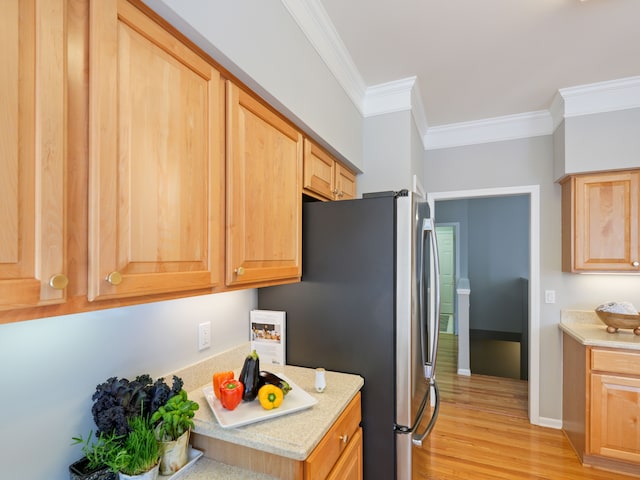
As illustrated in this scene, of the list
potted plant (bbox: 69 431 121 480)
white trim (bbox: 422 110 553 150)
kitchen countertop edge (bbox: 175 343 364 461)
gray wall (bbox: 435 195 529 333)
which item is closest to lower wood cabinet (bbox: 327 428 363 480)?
kitchen countertop edge (bbox: 175 343 364 461)

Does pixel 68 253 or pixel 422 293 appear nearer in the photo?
pixel 68 253

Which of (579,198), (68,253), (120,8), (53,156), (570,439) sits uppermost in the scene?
(120,8)

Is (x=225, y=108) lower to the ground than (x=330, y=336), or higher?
higher

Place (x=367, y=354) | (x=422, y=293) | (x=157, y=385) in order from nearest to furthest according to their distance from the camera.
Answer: (x=157, y=385), (x=367, y=354), (x=422, y=293)

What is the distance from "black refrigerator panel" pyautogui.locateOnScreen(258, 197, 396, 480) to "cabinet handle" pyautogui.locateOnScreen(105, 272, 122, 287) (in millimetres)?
1025

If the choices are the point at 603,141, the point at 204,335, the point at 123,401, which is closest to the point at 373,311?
the point at 204,335

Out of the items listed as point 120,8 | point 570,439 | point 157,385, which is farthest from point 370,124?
point 570,439

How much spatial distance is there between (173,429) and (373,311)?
917 millimetres

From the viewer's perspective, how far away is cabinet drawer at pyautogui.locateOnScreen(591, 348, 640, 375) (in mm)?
2139

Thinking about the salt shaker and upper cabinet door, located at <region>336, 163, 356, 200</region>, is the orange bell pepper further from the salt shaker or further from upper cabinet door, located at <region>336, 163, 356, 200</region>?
upper cabinet door, located at <region>336, 163, 356, 200</region>

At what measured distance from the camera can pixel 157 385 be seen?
1021 millimetres

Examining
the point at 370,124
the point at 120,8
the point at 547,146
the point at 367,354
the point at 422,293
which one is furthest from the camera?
the point at 547,146

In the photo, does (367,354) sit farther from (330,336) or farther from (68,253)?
(68,253)

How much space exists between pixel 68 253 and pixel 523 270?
19.6 feet
